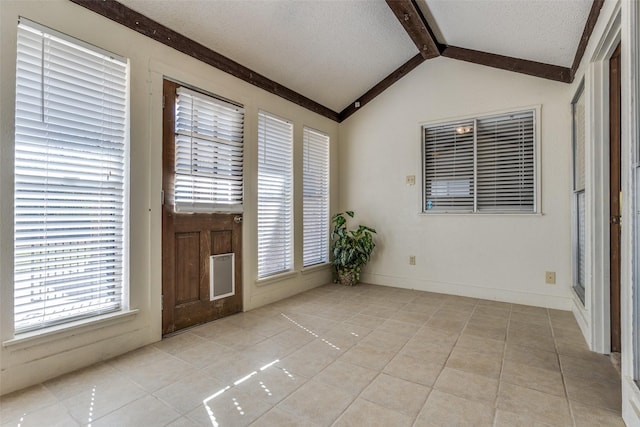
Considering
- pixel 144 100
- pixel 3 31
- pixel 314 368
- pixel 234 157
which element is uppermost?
pixel 3 31

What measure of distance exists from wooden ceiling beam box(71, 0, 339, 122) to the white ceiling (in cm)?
5

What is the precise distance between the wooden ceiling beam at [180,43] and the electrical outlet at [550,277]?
3.62 m

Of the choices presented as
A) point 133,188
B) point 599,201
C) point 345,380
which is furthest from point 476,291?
point 133,188

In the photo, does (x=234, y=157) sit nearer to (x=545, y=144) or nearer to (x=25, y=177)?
(x=25, y=177)

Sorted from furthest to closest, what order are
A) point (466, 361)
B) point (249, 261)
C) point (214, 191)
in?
point (249, 261), point (214, 191), point (466, 361)

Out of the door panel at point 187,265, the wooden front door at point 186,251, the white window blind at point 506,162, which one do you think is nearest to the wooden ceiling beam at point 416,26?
the white window blind at point 506,162

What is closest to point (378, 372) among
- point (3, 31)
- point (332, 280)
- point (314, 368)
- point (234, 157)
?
point (314, 368)

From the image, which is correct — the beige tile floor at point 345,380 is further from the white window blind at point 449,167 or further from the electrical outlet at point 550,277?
the white window blind at point 449,167

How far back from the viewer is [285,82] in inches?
150

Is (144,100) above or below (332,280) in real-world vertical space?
above

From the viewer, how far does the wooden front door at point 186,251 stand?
2.69 m

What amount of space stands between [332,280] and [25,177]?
3.73 metres

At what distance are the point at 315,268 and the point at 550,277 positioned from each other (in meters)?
2.82

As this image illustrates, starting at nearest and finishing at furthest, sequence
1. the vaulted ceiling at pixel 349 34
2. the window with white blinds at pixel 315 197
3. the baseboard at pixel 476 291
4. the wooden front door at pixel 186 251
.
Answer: the vaulted ceiling at pixel 349 34
the wooden front door at pixel 186 251
the baseboard at pixel 476 291
the window with white blinds at pixel 315 197
